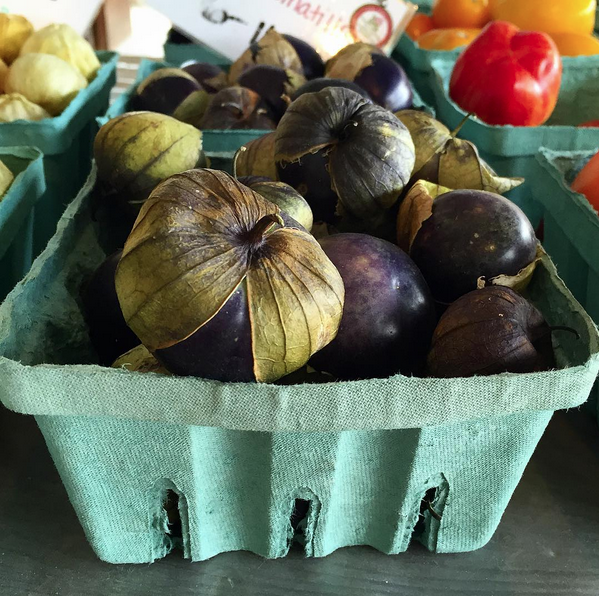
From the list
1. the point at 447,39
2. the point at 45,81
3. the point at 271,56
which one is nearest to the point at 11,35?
the point at 45,81

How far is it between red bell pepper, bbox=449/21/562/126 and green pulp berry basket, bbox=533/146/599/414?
207 mm

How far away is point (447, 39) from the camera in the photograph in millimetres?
1282

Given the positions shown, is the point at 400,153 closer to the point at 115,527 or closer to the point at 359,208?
the point at 359,208

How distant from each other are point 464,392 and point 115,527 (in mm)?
304

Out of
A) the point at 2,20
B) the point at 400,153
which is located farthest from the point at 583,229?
the point at 2,20

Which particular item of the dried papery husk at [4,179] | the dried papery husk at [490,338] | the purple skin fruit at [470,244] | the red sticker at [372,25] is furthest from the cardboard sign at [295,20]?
the dried papery husk at [490,338]

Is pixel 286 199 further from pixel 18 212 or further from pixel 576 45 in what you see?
pixel 576 45

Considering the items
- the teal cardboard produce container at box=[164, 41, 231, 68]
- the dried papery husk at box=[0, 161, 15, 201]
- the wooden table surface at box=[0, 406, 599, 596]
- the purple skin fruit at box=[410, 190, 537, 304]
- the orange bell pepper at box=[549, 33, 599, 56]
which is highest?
the purple skin fruit at box=[410, 190, 537, 304]

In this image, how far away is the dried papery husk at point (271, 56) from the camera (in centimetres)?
108

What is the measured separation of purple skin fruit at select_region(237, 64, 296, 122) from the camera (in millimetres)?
959

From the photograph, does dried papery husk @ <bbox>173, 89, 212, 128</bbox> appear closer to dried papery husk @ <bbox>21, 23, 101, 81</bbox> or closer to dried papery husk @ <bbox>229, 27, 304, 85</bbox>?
dried papery husk @ <bbox>229, 27, 304, 85</bbox>

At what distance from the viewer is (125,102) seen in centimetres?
100

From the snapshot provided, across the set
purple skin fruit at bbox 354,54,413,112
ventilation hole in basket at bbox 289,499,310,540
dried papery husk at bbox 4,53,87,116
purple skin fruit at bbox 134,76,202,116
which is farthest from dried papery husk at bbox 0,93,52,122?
ventilation hole in basket at bbox 289,499,310,540

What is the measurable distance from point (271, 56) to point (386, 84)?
26 cm
